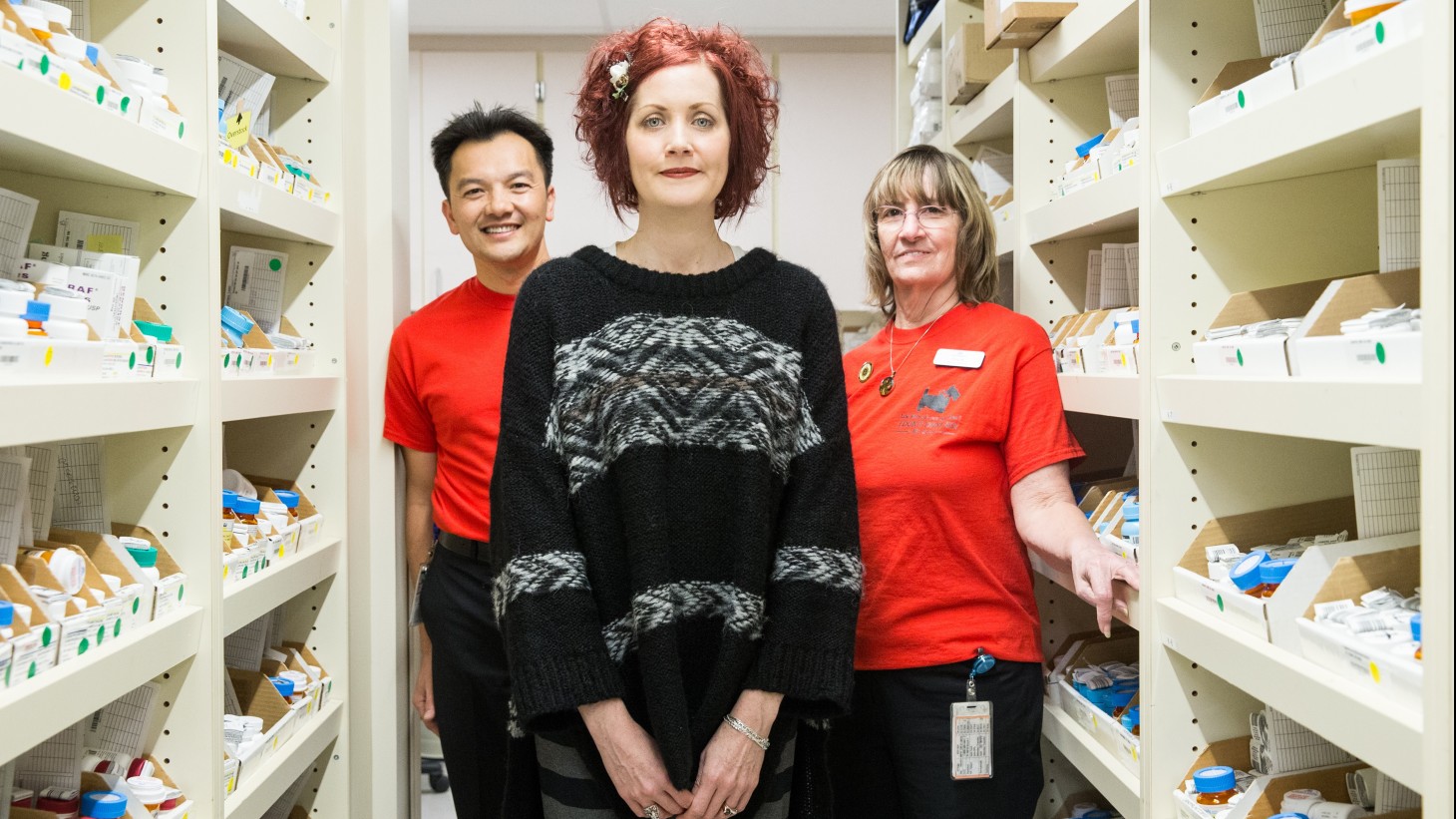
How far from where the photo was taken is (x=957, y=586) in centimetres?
188

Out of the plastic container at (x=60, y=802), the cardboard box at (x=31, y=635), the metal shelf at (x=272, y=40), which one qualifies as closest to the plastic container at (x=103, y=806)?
the plastic container at (x=60, y=802)

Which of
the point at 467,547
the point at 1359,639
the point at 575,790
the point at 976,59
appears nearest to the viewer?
the point at 1359,639

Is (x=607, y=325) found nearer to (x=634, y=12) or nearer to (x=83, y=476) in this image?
(x=83, y=476)

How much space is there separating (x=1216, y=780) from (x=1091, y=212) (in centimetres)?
96

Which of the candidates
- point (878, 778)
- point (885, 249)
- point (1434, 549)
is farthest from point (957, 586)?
point (1434, 549)

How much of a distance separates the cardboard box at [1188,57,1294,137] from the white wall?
3654 mm

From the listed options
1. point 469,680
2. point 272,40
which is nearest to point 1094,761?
point 469,680

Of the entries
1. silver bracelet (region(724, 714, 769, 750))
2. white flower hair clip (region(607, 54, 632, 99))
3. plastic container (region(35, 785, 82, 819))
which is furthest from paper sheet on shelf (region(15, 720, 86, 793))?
white flower hair clip (region(607, 54, 632, 99))

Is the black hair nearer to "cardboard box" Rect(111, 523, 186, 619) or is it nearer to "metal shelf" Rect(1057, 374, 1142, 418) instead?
"cardboard box" Rect(111, 523, 186, 619)

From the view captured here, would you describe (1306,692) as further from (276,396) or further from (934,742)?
(276,396)

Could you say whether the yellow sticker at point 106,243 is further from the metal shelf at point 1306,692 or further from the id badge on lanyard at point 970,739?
the metal shelf at point 1306,692

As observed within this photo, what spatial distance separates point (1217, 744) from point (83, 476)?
175 cm

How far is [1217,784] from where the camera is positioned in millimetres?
1581

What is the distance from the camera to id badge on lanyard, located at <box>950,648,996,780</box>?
6.06ft
